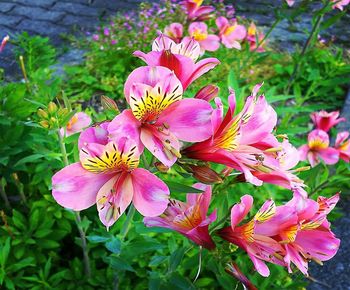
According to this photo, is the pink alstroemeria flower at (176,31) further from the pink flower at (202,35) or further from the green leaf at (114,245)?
the green leaf at (114,245)

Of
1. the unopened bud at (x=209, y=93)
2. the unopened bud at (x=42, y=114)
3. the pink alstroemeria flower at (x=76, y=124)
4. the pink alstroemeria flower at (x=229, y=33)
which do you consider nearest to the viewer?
the unopened bud at (x=209, y=93)

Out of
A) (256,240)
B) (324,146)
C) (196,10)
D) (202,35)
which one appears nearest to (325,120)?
(324,146)

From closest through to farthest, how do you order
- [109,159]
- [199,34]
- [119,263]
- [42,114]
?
[109,159], [42,114], [119,263], [199,34]

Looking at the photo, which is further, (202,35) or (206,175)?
(202,35)

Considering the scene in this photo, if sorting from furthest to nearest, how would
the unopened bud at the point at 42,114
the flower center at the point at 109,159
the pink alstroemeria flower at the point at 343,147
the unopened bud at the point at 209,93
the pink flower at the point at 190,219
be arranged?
the pink alstroemeria flower at the point at 343,147, the unopened bud at the point at 42,114, the pink flower at the point at 190,219, the unopened bud at the point at 209,93, the flower center at the point at 109,159

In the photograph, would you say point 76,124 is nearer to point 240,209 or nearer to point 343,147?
point 240,209

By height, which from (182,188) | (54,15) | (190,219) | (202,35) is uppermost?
(182,188)

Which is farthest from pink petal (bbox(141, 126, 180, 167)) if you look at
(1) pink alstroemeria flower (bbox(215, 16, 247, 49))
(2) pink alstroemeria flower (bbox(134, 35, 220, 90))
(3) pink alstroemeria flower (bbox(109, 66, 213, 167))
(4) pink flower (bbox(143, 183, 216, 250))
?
(1) pink alstroemeria flower (bbox(215, 16, 247, 49))

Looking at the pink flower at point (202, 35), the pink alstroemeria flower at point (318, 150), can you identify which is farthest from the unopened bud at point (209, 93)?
the pink flower at point (202, 35)
